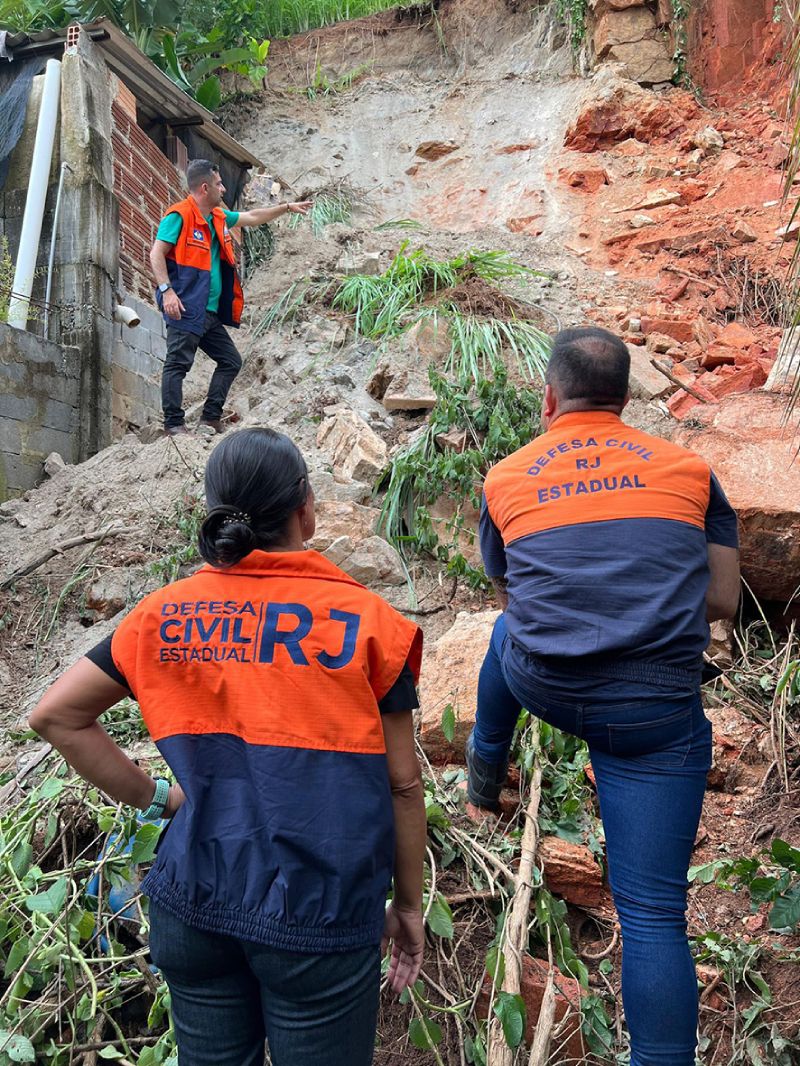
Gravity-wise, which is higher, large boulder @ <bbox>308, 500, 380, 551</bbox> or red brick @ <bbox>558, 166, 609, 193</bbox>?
red brick @ <bbox>558, 166, 609, 193</bbox>

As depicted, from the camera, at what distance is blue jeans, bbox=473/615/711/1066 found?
66.3 inches

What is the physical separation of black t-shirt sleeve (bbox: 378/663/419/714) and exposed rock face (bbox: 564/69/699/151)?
968cm

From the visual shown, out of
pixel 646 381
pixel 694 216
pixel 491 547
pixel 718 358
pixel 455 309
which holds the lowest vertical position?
pixel 491 547

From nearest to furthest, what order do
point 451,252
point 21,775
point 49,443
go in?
1. point 21,775
2. point 49,443
3. point 451,252

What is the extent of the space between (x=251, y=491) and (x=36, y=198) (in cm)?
611

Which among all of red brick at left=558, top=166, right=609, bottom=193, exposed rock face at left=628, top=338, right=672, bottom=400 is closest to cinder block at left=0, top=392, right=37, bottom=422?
exposed rock face at left=628, top=338, right=672, bottom=400

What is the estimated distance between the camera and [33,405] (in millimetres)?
5879

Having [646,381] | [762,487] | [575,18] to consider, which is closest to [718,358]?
[646,381]

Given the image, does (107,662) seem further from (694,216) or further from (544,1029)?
(694,216)

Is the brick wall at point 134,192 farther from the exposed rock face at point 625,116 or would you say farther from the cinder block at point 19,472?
the exposed rock face at point 625,116

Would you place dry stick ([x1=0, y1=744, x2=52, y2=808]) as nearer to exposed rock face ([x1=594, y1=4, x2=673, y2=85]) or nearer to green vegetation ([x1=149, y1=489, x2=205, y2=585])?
green vegetation ([x1=149, y1=489, x2=205, y2=585])

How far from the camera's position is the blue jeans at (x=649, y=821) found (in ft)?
5.53

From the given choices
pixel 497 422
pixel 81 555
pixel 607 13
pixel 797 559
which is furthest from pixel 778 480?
pixel 607 13

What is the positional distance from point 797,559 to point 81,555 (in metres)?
3.55
